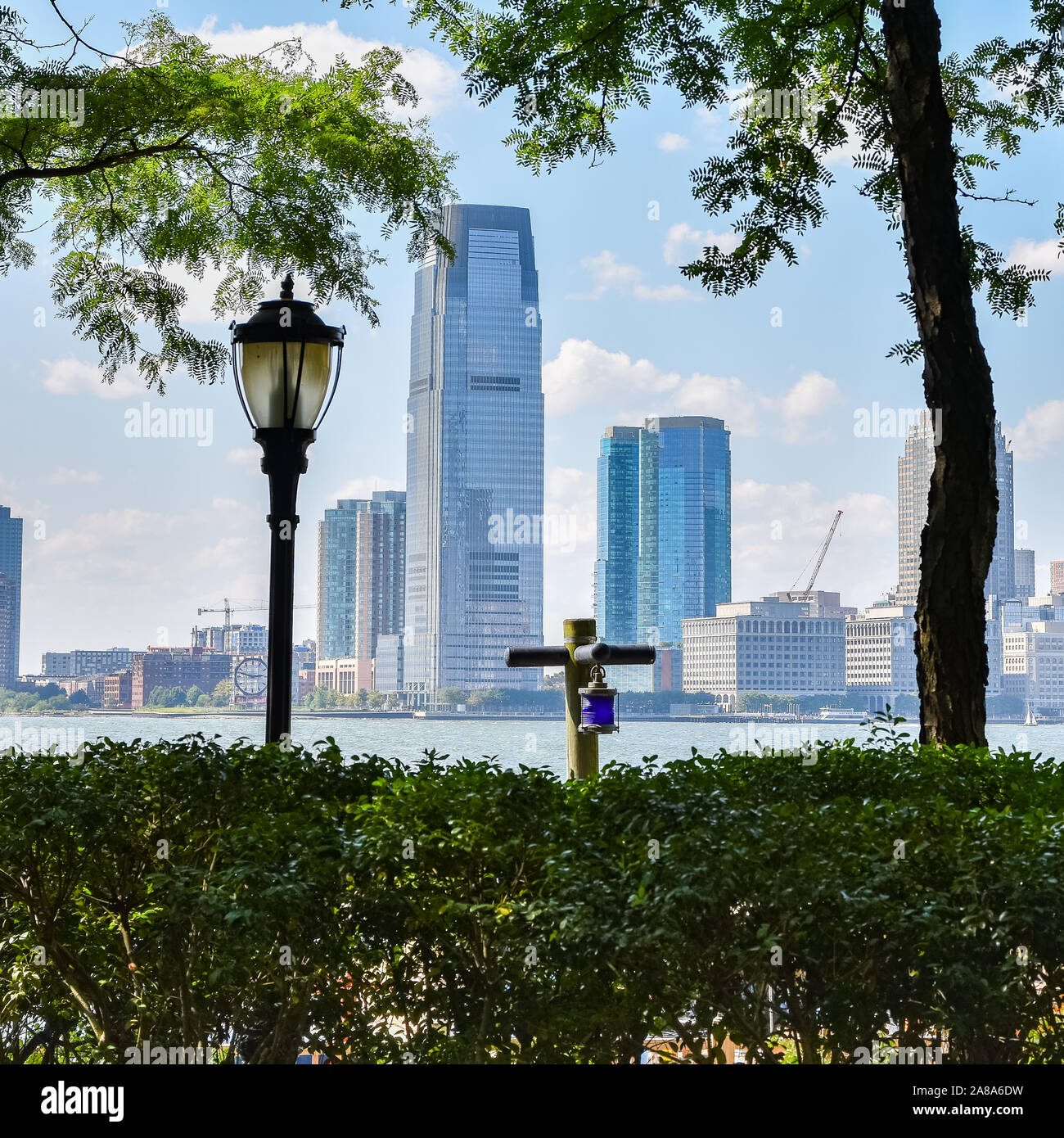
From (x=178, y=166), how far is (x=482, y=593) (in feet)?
384

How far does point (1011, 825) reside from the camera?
9.71 ft

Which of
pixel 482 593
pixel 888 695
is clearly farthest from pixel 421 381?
pixel 888 695

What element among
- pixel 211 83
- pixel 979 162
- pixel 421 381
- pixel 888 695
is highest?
pixel 421 381

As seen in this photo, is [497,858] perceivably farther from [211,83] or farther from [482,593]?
[482,593]

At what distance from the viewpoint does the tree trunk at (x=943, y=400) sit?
Result: 202 inches

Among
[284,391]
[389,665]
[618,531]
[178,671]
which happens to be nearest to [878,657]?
[618,531]

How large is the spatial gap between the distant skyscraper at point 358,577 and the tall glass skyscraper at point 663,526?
24.9m

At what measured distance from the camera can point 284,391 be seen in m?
5.14

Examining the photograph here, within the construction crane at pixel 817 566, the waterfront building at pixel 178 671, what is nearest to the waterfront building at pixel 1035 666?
the construction crane at pixel 817 566

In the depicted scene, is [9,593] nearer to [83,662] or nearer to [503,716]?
[83,662]

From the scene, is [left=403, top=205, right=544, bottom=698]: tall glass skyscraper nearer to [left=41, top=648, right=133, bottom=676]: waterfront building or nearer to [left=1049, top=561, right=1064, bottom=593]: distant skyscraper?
[left=41, top=648, right=133, bottom=676]: waterfront building

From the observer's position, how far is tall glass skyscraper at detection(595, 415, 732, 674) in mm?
131250

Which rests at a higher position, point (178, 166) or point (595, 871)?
point (178, 166)

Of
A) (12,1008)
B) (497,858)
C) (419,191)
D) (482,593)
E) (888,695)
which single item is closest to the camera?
(497,858)
